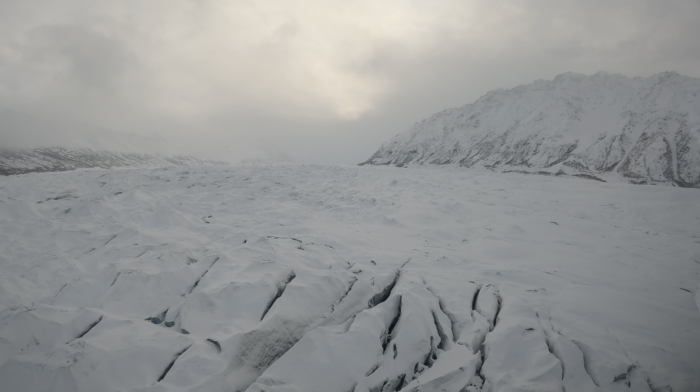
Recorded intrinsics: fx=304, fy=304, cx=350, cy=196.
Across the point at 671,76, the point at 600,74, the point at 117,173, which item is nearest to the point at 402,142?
the point at 600,74

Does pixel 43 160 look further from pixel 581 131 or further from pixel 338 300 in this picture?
pixel 581 131

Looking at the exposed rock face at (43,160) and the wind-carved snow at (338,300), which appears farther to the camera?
the exposed rock face at (43,160)

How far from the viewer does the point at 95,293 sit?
324 inches

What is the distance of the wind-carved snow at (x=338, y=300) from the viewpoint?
5715 millimetres

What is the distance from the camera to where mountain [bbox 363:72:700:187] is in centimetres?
4353

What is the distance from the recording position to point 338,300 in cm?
796

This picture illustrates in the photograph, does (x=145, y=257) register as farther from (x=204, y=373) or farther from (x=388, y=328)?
(x=388, y=328)

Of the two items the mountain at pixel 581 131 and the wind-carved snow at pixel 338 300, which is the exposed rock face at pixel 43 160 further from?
the wind-carved snow at pixel 338 300

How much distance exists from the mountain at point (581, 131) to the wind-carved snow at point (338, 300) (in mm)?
36989

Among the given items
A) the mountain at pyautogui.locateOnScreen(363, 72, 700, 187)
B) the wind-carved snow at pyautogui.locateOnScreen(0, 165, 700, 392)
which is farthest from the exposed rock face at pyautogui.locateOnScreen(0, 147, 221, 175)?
the wind-carved snow at pyautogui.locateOnScreen(0, 165, 700, 392)

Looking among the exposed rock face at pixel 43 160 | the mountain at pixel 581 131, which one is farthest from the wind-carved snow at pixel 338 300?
the exposed rock face at pixel 43 160

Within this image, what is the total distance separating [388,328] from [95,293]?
787 cm

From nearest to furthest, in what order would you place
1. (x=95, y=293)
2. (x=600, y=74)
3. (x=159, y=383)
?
(x=159, y=383) < (x=95, y=293) < (x=600, y=74)

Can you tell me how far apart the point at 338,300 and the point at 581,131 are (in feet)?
205
